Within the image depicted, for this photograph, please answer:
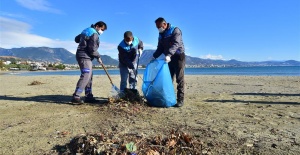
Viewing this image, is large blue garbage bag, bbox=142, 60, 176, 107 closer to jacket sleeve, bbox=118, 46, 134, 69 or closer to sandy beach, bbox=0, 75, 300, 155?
sandy beach, bbox=0, 75, 300, 155

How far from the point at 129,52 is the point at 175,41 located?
4.70 feet

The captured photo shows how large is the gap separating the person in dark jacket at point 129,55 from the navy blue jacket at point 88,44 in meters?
Answer: 0.60

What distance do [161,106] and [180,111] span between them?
2.09 feet

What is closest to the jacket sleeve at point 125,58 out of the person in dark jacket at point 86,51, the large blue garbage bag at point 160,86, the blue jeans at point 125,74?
the blue jeans at point 125,74

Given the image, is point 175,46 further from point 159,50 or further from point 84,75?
point 84,75

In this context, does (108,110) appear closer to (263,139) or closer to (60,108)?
(60,108)

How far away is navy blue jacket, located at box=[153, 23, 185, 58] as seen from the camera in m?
6.23

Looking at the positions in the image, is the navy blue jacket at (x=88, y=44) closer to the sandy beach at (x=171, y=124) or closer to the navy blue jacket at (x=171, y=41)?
the sandy beach at (x=171, y=124)

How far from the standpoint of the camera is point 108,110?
608 centimetres

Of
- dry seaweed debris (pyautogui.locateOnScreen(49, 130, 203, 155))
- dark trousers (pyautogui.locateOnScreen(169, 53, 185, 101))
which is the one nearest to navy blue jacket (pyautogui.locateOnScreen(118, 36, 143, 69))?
dark trousers (pyautogui.locateOnScreen(169, 53, 185, 101))

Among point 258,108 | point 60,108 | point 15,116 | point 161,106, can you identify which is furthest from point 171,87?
point 15,116

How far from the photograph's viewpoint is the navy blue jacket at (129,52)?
720 centimetres

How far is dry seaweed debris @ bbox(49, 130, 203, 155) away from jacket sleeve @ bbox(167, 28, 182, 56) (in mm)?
3001

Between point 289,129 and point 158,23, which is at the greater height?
point 158,23
